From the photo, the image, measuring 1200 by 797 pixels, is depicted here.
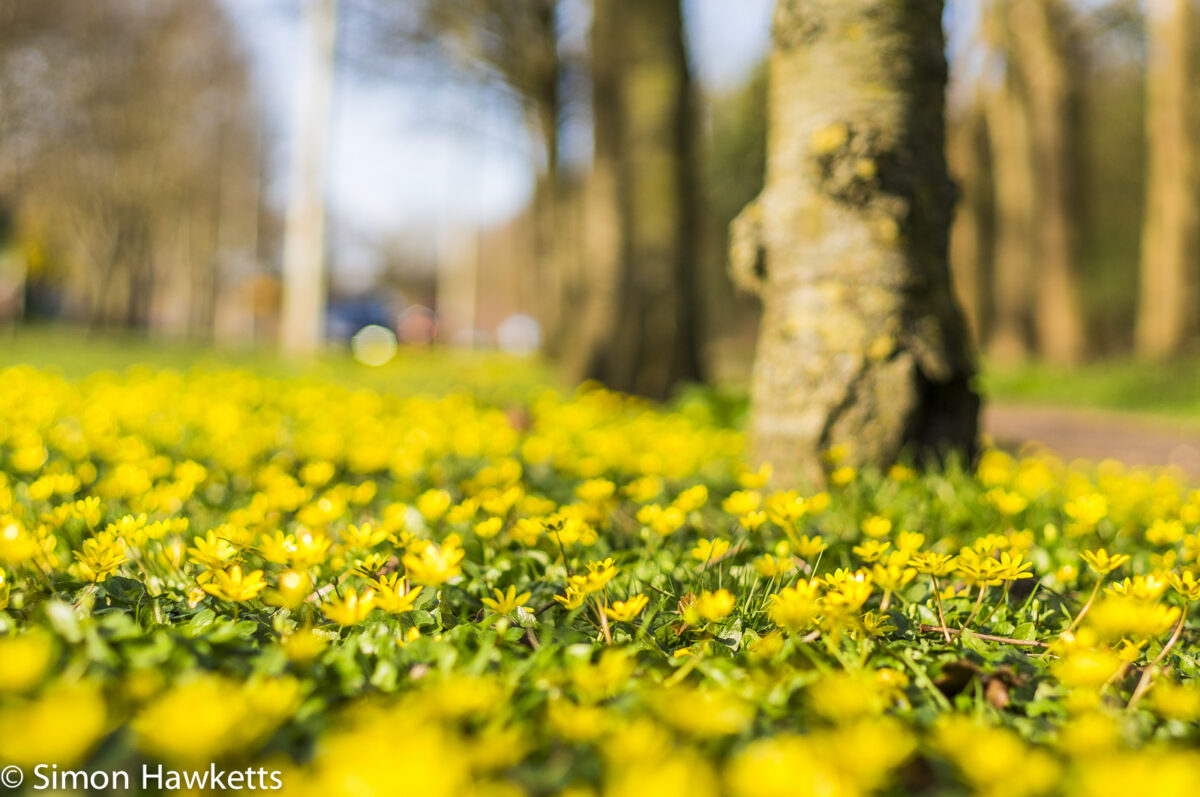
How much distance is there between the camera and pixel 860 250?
2.80 meters

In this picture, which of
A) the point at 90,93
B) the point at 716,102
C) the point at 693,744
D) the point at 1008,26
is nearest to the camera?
the point at 693,744

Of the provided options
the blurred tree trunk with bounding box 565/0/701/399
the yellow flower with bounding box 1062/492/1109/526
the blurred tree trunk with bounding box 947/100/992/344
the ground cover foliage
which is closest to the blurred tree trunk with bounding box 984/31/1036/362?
the blurred tree trunk with bounding box 947/100/992/344

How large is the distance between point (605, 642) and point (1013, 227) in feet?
51.0

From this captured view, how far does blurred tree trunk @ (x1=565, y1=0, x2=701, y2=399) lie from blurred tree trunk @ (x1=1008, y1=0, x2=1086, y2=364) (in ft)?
26.7

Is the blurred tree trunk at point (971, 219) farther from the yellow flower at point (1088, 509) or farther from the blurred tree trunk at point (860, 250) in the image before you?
the yellow flower at point (1088, 509)

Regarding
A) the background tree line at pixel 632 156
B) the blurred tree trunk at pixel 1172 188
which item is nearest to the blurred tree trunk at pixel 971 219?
the background tree line at pixel 632 156

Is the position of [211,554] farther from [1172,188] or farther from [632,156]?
[1172,188]

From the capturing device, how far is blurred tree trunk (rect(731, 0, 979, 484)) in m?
2.77

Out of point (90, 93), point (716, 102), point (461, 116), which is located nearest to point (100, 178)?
point (90, 93)

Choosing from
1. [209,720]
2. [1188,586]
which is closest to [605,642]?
[209,720]

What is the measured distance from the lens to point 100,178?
70.2ft

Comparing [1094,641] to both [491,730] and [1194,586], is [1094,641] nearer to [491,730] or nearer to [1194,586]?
[1194,586]

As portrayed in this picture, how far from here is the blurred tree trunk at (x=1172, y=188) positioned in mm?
11312

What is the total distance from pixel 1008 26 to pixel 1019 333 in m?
5.37
